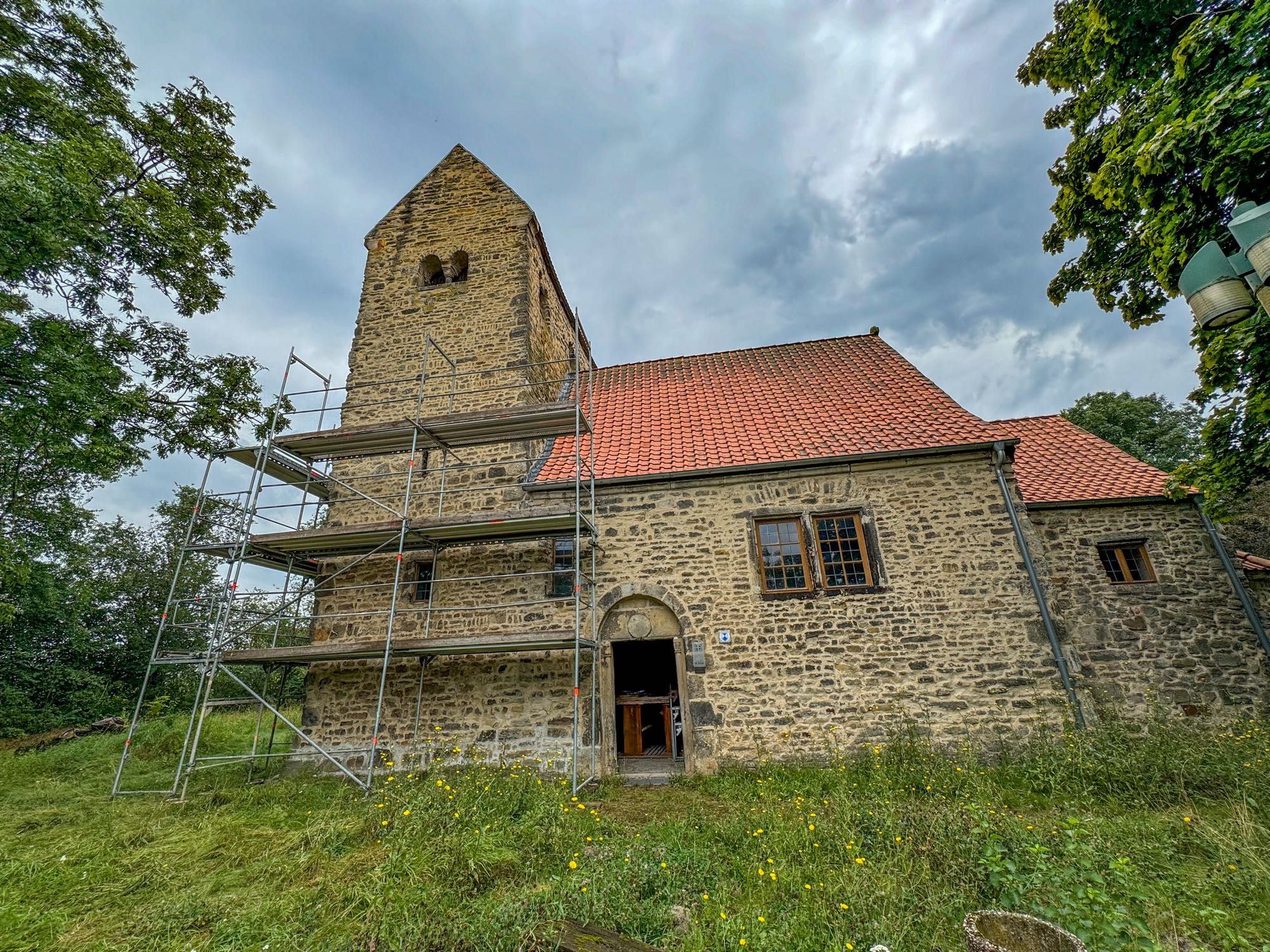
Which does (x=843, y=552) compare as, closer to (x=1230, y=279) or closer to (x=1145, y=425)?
(x=1230, y=279)

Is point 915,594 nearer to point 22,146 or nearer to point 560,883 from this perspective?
point 560,883

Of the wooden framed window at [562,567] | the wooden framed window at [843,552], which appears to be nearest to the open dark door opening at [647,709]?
the wooden framed window at [562,567]

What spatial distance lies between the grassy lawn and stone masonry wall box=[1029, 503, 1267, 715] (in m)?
1.39

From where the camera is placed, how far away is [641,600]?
8242mm

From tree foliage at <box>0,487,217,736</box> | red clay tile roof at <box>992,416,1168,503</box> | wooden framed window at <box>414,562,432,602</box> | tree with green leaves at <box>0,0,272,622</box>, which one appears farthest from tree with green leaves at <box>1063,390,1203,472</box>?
tree foliage at <box>0,487,217,736</box>

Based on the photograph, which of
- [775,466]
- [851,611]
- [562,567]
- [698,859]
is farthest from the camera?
[562,567]

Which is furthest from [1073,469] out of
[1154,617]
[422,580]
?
[422,580]

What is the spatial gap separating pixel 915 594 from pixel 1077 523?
3.62 meters

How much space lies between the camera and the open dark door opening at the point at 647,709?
8164 mm

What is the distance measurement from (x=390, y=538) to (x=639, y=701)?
4920 millimetres

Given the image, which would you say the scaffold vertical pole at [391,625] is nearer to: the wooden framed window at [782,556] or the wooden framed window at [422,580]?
the wooden framed window at [422,580]

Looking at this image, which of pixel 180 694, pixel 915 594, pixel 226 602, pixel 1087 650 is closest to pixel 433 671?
pixel 226 602

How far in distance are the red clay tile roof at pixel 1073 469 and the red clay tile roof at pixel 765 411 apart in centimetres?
166

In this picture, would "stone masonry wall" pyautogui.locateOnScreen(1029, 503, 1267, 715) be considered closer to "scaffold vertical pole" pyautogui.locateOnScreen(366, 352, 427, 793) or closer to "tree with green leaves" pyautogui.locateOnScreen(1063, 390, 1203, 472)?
"scaffold vertical pole" pyautogui.locateOnScreen(366, 352, 427, 793)
